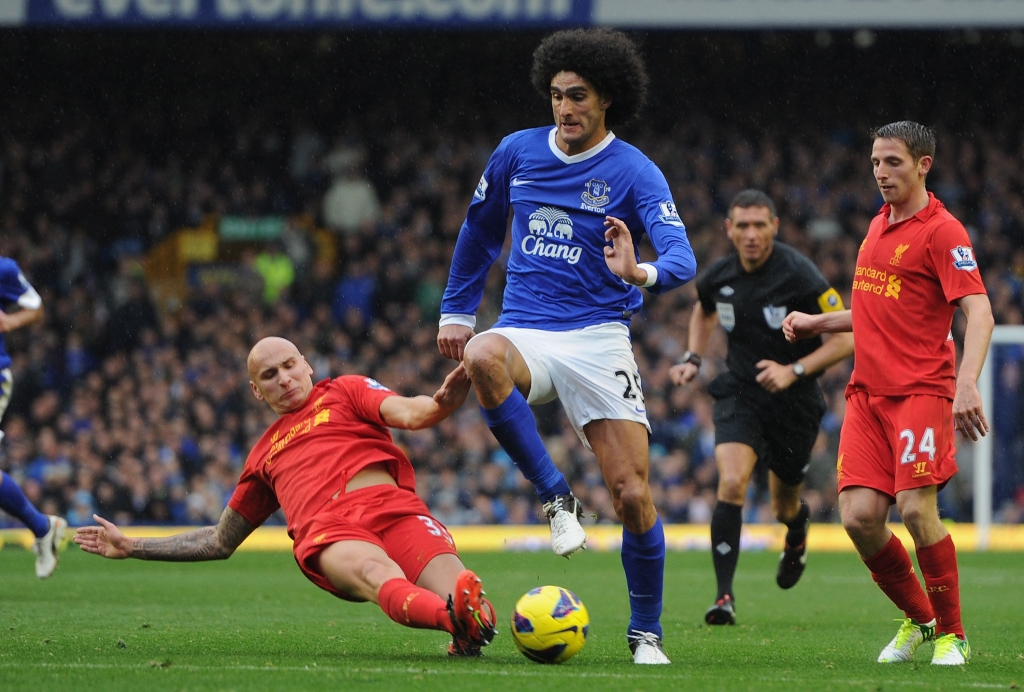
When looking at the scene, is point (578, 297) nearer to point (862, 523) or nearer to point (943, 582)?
point (862, 523)

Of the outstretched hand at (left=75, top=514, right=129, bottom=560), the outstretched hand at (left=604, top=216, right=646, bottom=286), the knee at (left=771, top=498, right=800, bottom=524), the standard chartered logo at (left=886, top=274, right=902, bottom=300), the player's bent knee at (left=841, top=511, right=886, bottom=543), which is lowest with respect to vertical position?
the knee at (left=771, top=498, right=800, bottom=524)

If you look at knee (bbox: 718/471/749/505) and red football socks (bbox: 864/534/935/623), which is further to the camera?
knee (bbox: 718/471/749/505)

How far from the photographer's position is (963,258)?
18.9ft

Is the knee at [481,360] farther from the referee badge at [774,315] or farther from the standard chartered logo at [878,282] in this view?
the referee badge at [774,315]

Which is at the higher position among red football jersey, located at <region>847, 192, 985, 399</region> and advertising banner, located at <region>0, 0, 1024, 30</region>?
advertising banner, located at <region>0, 0, 1024, 30</region>

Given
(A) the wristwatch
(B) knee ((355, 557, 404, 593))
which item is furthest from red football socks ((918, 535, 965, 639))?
(A) the wristwatch

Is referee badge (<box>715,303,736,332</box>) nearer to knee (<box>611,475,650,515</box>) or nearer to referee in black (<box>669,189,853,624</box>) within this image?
referee in black (<box>669,189,853,624</box>)

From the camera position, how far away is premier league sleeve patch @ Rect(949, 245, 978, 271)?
225 inches

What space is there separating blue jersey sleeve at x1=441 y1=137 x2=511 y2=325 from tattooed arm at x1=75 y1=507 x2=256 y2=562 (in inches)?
53.7

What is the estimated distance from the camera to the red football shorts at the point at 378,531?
5.76 m

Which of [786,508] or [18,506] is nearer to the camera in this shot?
[18,506]

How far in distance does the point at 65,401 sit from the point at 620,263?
1547cm

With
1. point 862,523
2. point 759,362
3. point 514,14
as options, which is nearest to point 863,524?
point 862,523

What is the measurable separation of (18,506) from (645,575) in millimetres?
4919
